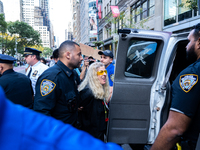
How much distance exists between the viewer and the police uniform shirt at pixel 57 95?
1.83 m

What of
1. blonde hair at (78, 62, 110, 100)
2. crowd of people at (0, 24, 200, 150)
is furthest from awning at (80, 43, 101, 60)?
blonde hair at (78, 62, 110, 100)

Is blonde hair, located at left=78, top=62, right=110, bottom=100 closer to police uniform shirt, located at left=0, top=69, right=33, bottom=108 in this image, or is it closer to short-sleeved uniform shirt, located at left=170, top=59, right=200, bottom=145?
police uniform shirt, located at left=0, top=69, right=33, bottom=108

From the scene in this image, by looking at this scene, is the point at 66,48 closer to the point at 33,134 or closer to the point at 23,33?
the point at 33,134

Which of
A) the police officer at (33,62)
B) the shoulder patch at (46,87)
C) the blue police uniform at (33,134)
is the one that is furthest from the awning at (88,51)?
the blue police uniform at (33,134)

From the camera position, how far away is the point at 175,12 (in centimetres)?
1156

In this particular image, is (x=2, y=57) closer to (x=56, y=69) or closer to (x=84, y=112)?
(x=56, y=69)

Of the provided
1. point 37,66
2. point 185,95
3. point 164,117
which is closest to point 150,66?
point 164,117

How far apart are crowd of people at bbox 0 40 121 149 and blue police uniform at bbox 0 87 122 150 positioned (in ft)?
4.31

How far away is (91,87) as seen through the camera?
272cm

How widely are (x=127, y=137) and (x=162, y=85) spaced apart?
1.04 m

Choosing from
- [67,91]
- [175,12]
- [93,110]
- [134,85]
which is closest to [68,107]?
[67,91]

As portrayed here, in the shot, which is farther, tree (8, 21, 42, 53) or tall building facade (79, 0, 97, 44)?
tree (8, 21, 42, 53)

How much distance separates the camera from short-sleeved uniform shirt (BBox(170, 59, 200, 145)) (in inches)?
56.4

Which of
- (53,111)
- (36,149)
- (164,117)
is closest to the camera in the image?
(36,149)
